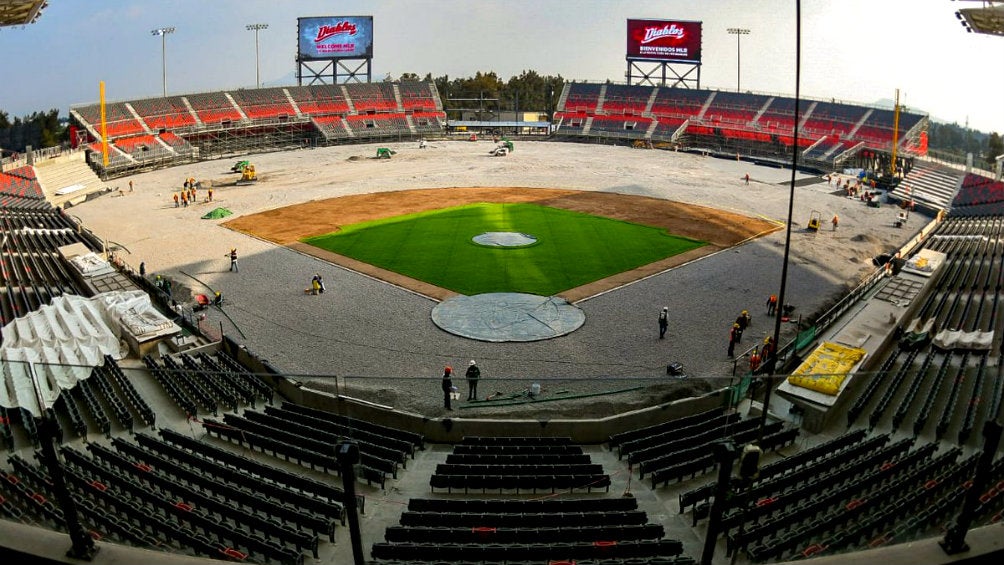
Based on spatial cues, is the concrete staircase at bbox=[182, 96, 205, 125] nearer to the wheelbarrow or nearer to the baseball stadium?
the baseball stadium

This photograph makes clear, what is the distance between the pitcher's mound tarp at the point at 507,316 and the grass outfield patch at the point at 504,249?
1193 mm

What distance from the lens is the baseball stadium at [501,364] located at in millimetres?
11891

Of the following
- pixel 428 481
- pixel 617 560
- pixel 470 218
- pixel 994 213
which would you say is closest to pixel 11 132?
pixel 470 218

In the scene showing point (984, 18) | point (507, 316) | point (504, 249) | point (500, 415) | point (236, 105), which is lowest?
point (500, 415)

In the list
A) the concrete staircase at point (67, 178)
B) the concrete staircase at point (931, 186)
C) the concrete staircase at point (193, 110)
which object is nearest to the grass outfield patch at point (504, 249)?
the concrete staircase at point (931, 186)

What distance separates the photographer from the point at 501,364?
24312mm

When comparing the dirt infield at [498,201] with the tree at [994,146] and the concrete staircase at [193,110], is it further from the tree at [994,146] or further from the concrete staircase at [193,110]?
the concrete staircase at [193,110]

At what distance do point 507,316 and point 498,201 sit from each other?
2439 centimetres

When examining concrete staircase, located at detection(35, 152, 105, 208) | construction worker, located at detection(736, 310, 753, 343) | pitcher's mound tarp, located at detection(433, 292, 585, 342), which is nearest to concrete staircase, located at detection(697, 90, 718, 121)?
pitcher's mound tarp, located at detection(433, 292, 585, 342)

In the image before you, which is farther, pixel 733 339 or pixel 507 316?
pixel 507 316

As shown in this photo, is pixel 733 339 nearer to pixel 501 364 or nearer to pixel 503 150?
pixel 501 364

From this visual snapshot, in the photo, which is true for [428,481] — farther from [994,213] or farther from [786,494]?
[994,213]

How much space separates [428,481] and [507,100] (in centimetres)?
11452

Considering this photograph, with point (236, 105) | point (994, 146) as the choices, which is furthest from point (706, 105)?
point (236, 105)
